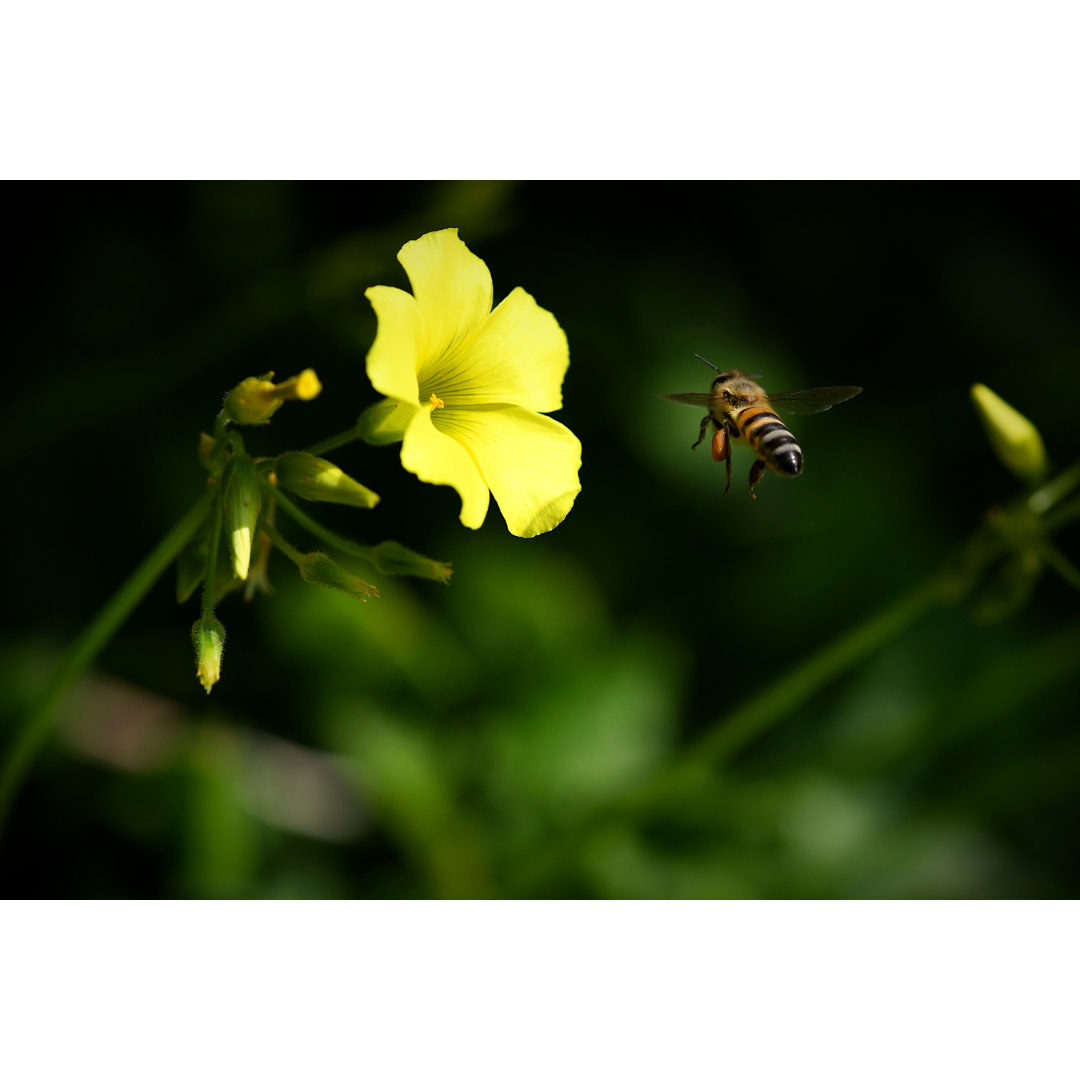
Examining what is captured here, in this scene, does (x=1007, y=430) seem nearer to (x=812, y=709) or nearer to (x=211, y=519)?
(x=211, y=519)

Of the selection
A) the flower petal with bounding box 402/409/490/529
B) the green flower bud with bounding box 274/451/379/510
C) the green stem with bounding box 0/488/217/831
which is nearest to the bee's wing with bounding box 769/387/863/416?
the flower petal with bounding box 402/409/490/529

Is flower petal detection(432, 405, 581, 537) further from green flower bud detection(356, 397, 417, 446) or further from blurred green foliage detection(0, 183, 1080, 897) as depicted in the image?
blurred green foliage detection(0, 183, 1080, 897)

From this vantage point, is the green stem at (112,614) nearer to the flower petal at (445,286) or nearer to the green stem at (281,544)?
the green stem at (281,544)

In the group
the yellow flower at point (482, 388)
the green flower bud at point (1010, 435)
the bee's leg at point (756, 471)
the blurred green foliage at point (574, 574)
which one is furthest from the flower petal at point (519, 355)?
the blurred green foliage at point (574, 574)

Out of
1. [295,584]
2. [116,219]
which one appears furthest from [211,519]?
[116,219]

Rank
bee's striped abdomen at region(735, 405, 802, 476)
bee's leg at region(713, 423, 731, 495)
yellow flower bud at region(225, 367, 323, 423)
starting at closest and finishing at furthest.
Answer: yellow flower bud at region(225, 367, 323, 423) < bee's striped abdomen at region(735, 405, 802, 476) < bee's leg at region(713, 423, 731, 495)

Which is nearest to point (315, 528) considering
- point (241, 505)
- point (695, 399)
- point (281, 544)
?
point (281, 544)
